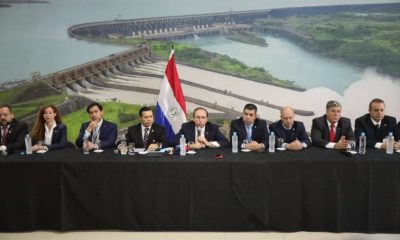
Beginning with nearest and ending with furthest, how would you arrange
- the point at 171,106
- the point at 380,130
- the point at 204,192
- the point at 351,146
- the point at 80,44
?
the point at 204,192 < the point at 351,146 < the point at 380,130 < the point at 171,106 < the point at 80,44

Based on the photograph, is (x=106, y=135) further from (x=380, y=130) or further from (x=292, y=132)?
(x=380, y=130)

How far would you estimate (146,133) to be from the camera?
3979 millimetres

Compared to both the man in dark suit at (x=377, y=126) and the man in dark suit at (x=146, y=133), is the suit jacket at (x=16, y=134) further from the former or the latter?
the man in dark suit at (x=377, y=126)

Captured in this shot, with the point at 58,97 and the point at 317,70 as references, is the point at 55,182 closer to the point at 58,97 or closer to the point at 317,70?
the point at 58,97

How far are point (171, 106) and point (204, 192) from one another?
6.08 ft

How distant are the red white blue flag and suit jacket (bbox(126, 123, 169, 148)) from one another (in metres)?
0.83

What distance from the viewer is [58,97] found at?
5281 mm

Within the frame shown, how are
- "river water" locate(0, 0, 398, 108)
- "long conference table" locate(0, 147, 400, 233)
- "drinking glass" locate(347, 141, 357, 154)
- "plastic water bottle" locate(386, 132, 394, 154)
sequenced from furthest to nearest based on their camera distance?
"river water" locate(0, 0, 398, 108)
"drinking glass" locate(347, 141, 357, 154)
"plastic water bottle" locate(386, 132, 394, 154)
"long conference table" locate(0, 147, 400, 233)

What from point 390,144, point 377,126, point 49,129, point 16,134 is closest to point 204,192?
point 390,144

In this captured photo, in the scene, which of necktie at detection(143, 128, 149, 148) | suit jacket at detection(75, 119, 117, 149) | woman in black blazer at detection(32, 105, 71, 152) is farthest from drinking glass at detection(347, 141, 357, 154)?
woman in black blazer at detection(32, 105, 71, 152)

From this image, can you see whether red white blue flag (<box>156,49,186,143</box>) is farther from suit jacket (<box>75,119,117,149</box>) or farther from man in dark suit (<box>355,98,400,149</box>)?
man in dark suit (<box>355,98,400,149</box>)

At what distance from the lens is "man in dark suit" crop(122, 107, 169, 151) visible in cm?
391

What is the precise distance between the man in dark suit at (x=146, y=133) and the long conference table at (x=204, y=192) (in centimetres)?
57

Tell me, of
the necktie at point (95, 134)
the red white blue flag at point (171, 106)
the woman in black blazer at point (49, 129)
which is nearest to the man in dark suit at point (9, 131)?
the woman in black blazer at point (49, 129)
